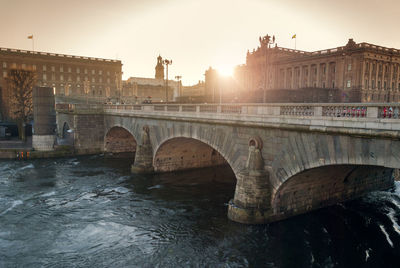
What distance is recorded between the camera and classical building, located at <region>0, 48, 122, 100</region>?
84.9 metres

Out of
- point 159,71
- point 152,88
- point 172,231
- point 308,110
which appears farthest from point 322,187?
point 159,71

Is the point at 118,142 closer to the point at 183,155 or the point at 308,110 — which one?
the point at 183,155

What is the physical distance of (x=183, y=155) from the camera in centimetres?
2942

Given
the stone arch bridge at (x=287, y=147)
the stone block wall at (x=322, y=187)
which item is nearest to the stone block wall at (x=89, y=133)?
the stone arch bridge at (x=287, y=147)

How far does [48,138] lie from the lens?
3734 cm

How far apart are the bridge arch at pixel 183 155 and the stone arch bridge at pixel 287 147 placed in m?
0.17

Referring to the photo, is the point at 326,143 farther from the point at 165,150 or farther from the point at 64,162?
the point at 64,162

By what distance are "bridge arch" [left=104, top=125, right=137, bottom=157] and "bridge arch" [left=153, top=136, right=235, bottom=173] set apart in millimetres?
11753

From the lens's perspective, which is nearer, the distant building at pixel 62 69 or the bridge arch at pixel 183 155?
the bridge arch at pixel 183 155

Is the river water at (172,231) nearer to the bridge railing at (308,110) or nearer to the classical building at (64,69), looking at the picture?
the bridge railing at (308,110)

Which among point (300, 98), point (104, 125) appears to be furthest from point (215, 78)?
point (104, 125)

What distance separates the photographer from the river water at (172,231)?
13609 mm

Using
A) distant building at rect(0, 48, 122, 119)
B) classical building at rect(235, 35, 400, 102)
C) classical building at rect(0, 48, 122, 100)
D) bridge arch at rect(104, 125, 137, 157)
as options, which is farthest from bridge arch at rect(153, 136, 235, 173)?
classical building at rect(0, 48, 122, 100)

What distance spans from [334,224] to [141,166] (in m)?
17.0
